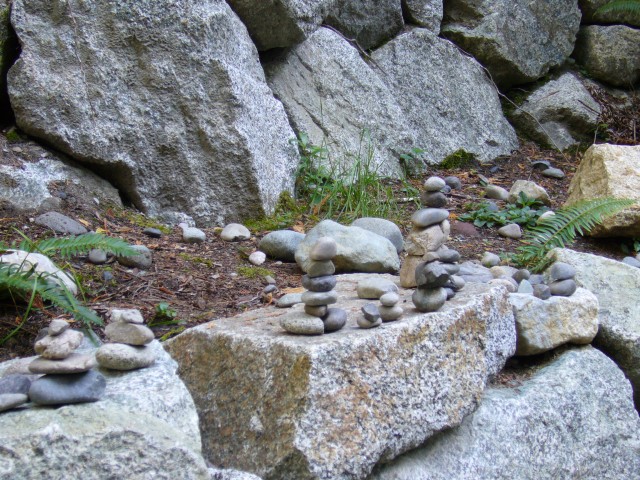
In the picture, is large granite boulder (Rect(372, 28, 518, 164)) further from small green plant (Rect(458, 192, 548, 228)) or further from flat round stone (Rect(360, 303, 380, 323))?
flat round stone (Rect(360, 303, 380, 323))

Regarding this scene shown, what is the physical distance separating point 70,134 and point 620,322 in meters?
2.58

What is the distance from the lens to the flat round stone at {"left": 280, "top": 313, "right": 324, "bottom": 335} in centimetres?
204

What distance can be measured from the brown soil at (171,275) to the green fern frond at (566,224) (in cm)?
25

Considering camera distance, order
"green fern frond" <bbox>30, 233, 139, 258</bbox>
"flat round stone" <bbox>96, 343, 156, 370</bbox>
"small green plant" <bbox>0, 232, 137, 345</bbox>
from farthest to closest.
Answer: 1. "green fern frond" <bbox>30, 233, 139, 258</bbox>
2. "small green plant" <bbox>0, 232, 137, 345</bbox>
3. "flat round stone" <bbox>96, 343, 156, 370</bbox>

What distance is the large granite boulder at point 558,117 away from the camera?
20.0 ft

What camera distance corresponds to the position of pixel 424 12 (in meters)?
5.72

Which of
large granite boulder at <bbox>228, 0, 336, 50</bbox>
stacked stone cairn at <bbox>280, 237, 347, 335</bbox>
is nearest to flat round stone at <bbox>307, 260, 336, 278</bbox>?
stacked stone cairn at <bbox>280, 237, 347, 335</bbox>

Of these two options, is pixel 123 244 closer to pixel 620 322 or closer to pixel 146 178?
pixel 146 178

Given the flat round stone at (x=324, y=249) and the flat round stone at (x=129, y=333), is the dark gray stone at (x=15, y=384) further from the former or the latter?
the flat round stone at (x=324, y=249)

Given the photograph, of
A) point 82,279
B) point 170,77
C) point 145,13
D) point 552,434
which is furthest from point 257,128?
point 552,434

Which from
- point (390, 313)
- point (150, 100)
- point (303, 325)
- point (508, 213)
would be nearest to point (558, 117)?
point (508, 213)

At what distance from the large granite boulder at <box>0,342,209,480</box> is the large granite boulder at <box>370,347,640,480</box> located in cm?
63

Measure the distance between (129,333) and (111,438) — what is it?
1.13 feet

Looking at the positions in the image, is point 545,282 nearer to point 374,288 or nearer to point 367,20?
point 374,288
